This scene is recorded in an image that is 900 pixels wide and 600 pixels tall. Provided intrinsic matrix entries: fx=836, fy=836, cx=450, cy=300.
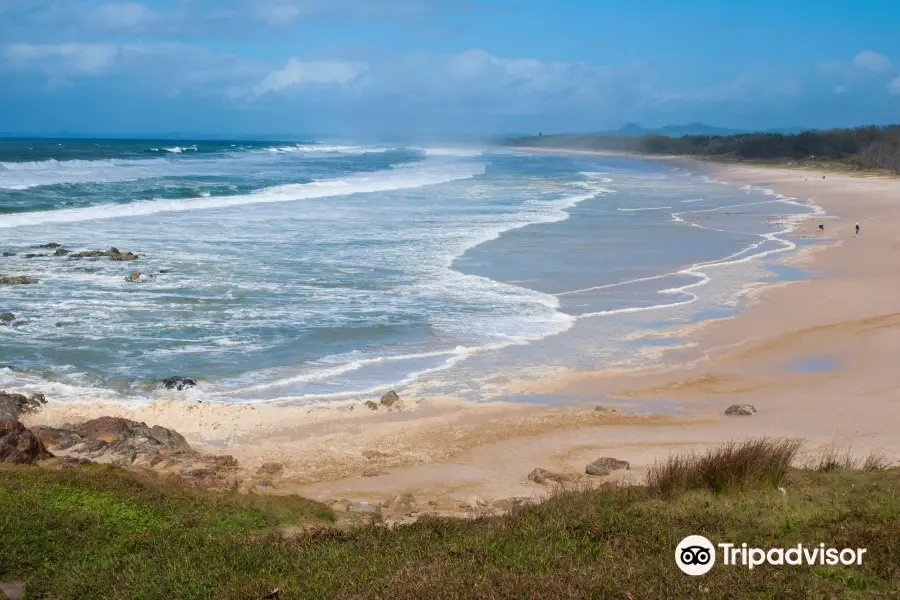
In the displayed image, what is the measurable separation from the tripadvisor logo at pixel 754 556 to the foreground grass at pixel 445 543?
10 cm

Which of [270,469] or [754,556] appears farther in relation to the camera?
[270,469]

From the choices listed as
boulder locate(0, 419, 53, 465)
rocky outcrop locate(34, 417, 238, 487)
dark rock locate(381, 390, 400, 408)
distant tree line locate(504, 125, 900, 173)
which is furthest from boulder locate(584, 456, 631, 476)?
distant tree line locate(504, 125, 900, 173)

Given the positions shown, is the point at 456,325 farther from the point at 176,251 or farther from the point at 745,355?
the point at 176,251

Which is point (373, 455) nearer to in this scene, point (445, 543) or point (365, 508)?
point (365, 508)

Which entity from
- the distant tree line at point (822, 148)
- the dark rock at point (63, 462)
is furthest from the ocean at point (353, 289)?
the distant tree line at point (822, 148)

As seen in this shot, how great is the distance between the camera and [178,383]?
1302 cm

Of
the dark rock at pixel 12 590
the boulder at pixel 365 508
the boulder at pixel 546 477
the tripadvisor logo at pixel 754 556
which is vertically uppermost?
the tripadvisor logo at pixel 754 556

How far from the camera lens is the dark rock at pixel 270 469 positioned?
10155mm

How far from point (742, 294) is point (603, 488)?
1334 centimetres

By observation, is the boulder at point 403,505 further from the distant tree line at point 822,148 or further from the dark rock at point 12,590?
the distant tree line at point 822,148

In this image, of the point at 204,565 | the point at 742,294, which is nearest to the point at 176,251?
the point at 742,294

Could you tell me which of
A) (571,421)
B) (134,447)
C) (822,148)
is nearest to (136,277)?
(134,447)

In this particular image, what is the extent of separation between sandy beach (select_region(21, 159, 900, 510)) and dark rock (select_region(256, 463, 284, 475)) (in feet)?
0.33

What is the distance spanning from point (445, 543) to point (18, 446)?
5.75m
